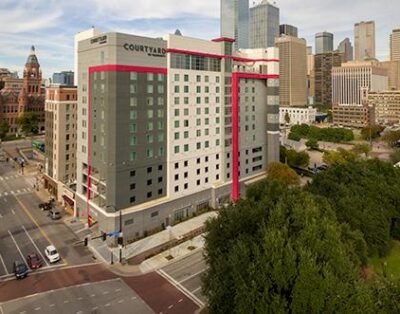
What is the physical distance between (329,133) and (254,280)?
154m

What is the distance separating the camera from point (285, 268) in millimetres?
26719

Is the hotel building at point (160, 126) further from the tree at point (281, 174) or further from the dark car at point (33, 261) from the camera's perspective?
the dark car at point (33, 261)

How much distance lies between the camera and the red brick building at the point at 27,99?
488 ft

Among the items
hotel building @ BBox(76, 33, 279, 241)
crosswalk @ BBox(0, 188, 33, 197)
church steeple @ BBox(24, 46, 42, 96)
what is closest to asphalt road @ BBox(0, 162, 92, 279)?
crosswalk @ BBox(0, 188, 33, 197)

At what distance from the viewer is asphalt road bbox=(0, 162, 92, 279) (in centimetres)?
4828

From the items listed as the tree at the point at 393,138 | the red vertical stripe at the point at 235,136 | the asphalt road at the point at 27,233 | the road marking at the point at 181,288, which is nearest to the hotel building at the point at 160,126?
the red vertical stripe at the point at 235,136

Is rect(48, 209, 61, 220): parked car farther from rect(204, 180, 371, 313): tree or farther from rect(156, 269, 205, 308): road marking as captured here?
rect(204, 180, 371, 313): tree

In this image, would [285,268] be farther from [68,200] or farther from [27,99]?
[27,99]

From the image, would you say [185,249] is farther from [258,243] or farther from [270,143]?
[270,143]

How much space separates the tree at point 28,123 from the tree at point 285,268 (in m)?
129

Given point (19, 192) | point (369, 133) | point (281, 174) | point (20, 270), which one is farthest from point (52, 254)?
point (369, 133)

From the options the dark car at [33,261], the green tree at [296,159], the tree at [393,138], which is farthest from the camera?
the tree at [393,138]

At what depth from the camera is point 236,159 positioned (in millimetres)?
72000

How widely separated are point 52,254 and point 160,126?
25.2m
